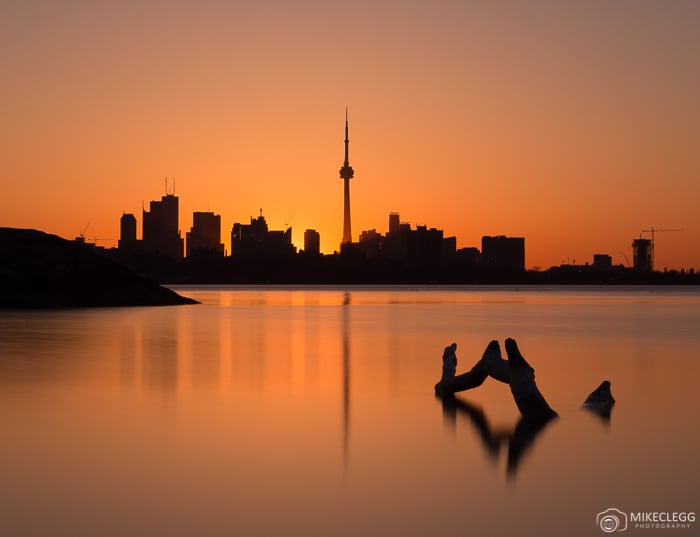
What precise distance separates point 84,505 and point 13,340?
34716 millimetres

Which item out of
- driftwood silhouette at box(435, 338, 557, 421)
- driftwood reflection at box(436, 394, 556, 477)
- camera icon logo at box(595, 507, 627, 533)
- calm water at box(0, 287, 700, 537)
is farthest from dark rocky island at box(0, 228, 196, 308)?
camera icon logo at box(595, 507, 627, 533)

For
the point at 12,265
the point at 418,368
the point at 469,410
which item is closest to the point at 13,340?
the point at 418,368

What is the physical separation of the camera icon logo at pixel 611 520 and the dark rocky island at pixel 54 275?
83459mm

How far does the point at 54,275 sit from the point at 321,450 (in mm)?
81033

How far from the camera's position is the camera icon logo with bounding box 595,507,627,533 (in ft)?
35.9

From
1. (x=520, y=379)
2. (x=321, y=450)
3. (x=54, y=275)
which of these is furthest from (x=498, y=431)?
(x=54, y=275)

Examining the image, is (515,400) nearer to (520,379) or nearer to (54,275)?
(520,379)

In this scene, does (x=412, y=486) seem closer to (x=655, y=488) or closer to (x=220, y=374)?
(x=655, y=488)

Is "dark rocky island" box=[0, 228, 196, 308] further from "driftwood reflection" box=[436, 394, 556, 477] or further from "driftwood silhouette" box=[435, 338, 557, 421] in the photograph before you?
"driftwood silhouette" box=[435, 338, 557, 421]

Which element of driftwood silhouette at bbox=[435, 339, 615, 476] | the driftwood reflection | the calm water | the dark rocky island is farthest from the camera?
the dark rocky island

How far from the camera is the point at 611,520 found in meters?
11.3

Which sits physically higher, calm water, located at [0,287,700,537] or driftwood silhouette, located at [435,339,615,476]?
driftwood silhouette, located at [435,339,615,476]

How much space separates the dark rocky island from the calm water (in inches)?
2234

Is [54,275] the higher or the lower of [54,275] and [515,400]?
the higher
